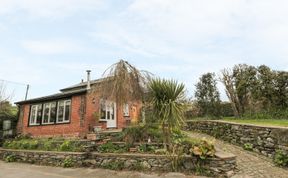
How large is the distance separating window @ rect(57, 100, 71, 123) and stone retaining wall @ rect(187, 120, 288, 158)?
9.55 m

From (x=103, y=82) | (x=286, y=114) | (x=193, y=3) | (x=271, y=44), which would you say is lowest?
(x=286, y=114)

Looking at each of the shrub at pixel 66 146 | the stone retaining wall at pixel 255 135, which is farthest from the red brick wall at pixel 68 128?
the stone retaining wall at pixel 255 135

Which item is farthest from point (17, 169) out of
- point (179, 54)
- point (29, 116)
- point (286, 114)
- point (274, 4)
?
point (286, 114)

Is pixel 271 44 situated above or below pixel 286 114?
above

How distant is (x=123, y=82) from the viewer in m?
10.3

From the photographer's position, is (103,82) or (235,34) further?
(235,34)

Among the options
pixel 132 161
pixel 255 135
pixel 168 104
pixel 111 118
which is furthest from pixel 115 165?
pixel 111 118

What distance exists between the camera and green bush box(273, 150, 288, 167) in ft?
25.8

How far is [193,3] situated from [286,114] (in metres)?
10.8

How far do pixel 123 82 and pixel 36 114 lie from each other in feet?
33.4

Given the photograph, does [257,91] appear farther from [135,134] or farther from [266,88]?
[135,134]

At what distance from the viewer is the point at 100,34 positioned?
12555mm

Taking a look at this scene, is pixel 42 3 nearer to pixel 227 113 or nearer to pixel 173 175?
pixel 173 175

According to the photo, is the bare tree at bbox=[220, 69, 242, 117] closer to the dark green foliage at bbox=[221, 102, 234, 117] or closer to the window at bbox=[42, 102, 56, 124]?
the dark green foliage at bbox=[221, 102, 234, 117]
